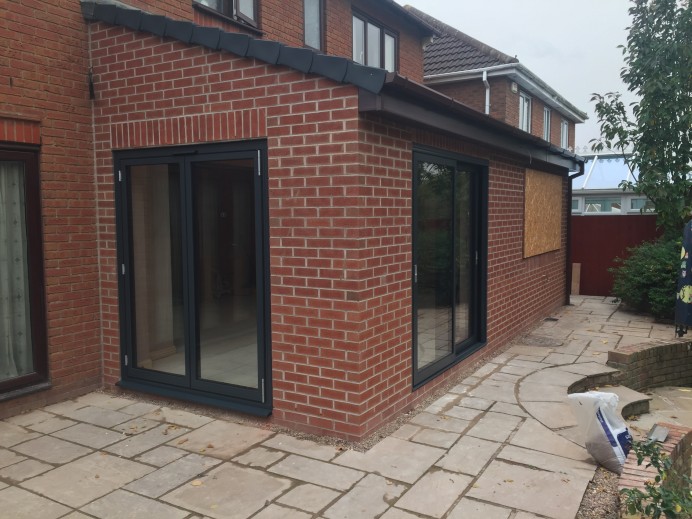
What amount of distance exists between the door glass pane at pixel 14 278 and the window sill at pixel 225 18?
314 centimetres

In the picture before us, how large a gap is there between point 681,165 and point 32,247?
10.0 meters

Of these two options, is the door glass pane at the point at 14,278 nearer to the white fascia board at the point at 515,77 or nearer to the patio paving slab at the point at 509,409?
the patio paving slab at the point at 509,409

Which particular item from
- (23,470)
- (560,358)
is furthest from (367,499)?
(560,358)

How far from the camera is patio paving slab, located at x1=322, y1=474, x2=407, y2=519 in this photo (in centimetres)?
320

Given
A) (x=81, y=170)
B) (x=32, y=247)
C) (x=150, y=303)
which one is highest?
(x=81, y=170)

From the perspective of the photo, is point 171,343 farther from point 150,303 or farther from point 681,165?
point 681,165

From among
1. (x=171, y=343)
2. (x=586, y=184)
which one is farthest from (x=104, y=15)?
(x=586, y=184)

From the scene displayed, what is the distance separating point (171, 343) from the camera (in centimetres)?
518

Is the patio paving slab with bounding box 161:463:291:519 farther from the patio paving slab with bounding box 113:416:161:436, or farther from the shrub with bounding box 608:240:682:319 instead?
the shrub with bounding box 608:240:682:319

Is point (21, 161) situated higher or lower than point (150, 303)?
higher

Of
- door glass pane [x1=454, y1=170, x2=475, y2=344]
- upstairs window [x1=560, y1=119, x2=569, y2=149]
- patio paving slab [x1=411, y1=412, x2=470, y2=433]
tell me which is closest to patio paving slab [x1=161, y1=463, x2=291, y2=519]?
patio paving slab [x1=411, y1=412, x2=470, y2=433]

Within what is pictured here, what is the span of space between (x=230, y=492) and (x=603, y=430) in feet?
7.90

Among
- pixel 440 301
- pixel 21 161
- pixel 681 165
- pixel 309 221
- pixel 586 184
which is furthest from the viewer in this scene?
pixel 586 184

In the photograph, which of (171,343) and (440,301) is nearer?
(171,343)
